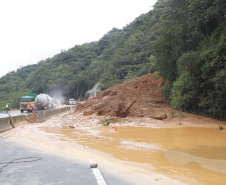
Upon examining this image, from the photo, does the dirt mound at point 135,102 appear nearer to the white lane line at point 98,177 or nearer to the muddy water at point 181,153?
the muddy water at point 181,153

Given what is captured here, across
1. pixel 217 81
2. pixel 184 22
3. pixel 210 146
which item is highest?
pixel 184 22

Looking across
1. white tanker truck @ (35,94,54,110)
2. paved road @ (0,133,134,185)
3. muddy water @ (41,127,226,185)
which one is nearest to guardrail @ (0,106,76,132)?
muddy water @ (41,127,226,185)

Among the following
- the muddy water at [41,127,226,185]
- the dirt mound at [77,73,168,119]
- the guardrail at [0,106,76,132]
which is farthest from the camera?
the dirt mound at [77,73,168,119]

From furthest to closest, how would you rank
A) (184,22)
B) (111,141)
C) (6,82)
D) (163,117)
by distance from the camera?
(6,82)
(184,22)
(163,117)
(111,141)

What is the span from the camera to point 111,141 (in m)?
10.4

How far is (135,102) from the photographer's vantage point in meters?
21.4

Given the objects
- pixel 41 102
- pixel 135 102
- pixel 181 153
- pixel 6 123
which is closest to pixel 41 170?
pixel 181 153

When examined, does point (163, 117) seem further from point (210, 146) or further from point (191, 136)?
point (210, 146)

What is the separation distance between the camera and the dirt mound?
19.6 meters

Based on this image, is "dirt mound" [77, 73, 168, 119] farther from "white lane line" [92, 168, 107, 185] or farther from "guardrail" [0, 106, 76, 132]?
"white lane line" [92, 168, 107, 185]

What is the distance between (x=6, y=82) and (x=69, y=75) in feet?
101

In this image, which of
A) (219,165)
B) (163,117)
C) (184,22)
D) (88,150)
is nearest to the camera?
(219,165)

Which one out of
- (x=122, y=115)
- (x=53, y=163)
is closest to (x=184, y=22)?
(x=122, y=115)

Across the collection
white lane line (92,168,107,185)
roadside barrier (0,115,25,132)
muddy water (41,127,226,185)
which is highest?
roadside barrier (0,115,25,132)
